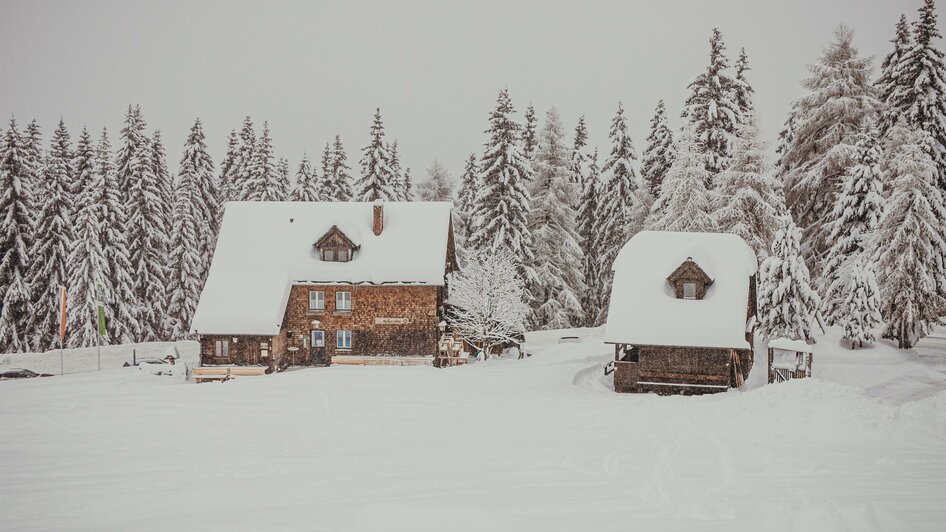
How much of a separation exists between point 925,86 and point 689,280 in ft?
59.3

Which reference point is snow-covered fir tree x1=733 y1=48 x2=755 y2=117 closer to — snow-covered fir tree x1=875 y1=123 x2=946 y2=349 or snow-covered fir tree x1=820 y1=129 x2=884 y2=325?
snow-covered fir tree x1=820 y1=129 x2=884 y2=325

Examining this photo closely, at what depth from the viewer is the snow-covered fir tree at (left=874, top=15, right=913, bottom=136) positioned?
35.1 metres

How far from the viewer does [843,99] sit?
3644 centimetres

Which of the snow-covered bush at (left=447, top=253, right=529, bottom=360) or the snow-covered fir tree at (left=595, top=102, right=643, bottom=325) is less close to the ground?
the snow-covered fir tree at (left=595, top=102, right=643, bottom=325)

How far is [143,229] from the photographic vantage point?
47.2m

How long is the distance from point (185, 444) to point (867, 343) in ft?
94.6

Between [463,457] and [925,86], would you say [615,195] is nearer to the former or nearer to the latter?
[925,86]

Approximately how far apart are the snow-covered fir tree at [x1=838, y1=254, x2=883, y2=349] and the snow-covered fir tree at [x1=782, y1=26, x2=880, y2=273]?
6017 millimetres

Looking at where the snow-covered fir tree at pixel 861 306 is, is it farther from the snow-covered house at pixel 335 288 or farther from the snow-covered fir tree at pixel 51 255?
the snow-covered fir tree at pixel 51 255

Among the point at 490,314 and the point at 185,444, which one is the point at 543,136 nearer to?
the point at 490,314

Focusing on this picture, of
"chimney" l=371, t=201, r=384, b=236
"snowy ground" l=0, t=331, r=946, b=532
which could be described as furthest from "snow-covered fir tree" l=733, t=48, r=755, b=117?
"chimney" l=371, t=201, r=384, b=236

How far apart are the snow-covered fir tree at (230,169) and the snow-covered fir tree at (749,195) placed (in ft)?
125

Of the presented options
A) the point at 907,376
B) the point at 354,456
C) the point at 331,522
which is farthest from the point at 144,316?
the point at 907,376

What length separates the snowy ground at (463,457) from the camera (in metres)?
11.3
